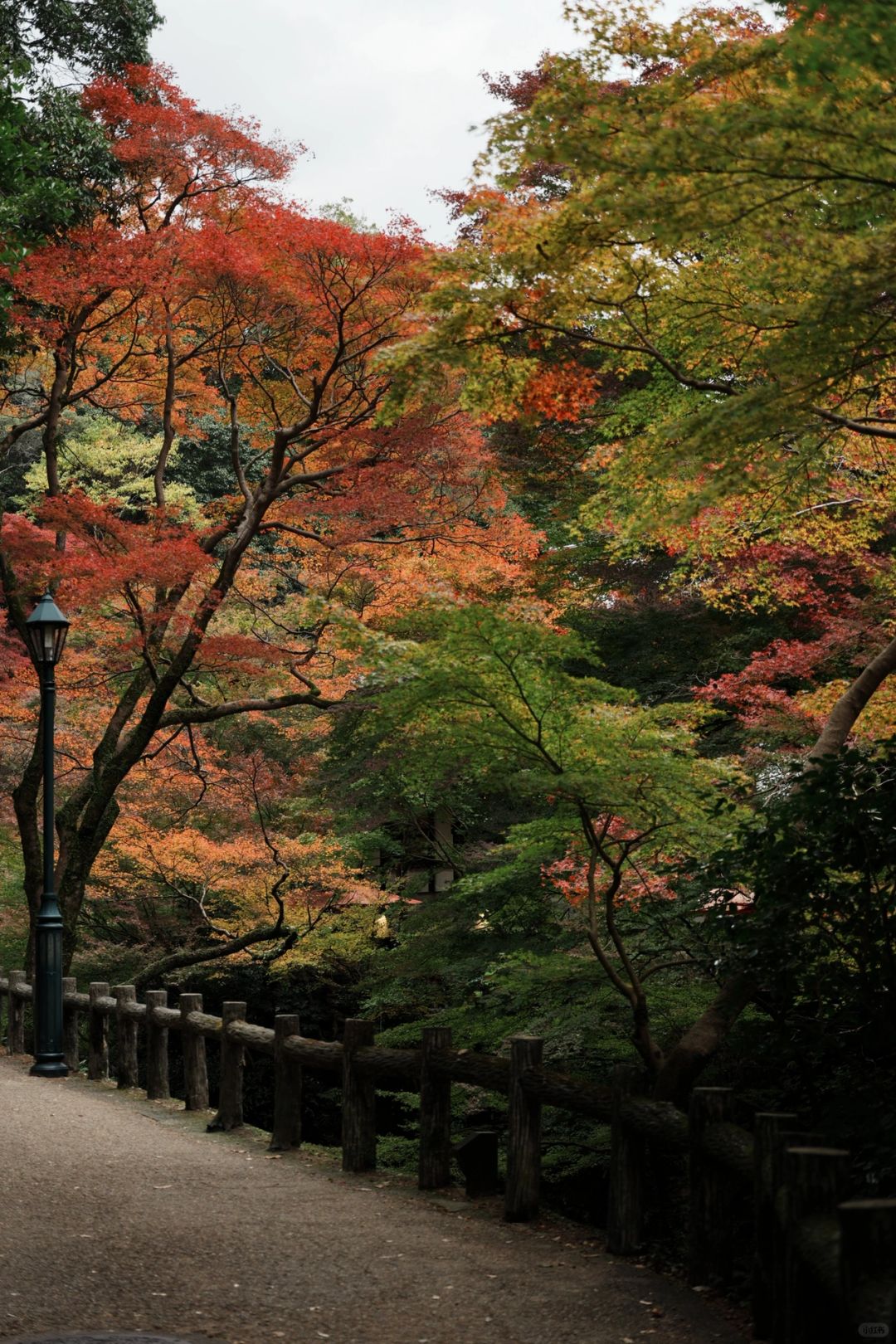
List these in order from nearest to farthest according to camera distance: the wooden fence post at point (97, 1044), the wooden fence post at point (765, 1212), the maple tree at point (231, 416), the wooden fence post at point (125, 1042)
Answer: the wooden fence post at point (765, 1212) < the wooden fence post at point (125, 1042) < the wooden fence post at point (97, 1044) < the maple tree at point (231, 416)

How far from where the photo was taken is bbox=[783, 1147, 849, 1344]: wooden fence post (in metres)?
3.83

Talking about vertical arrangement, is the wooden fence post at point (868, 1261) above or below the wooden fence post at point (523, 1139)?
above

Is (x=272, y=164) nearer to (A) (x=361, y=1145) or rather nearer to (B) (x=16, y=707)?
(B) (x=16, y=707)

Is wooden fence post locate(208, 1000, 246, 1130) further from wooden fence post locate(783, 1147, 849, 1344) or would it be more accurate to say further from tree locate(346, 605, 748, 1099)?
wooden fence post locate(783, 1147, 849, 1344)

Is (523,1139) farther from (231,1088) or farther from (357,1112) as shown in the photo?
(231,1088)

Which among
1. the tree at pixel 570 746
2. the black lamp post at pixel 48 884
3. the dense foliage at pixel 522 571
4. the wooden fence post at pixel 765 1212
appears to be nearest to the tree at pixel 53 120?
the dense foliage at pixel 522 571

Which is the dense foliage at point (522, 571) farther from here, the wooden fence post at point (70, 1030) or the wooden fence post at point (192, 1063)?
the wooden fence post at point (192, 1063)

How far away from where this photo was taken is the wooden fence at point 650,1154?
11.7 feet

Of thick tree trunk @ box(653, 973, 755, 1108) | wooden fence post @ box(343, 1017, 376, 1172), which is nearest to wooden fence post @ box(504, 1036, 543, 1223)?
thick tree trunk @ box(653, 973, 755, 1108)

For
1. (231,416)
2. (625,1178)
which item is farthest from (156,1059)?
(231,416)

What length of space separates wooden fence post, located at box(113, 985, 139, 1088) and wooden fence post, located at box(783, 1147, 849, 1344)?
30.4ft

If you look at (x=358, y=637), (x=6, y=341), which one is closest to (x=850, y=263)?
(x=358, y=637)

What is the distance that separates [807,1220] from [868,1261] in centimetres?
66

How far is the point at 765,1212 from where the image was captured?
4465 mm
